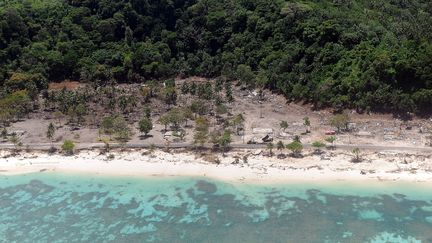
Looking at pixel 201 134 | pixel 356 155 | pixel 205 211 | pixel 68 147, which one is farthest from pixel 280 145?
pixel 68 147

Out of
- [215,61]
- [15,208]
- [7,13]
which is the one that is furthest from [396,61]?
[7,13]

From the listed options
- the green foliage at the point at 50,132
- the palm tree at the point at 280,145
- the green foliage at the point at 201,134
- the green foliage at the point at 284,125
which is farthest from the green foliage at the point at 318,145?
the green foliage at the point at 50,132

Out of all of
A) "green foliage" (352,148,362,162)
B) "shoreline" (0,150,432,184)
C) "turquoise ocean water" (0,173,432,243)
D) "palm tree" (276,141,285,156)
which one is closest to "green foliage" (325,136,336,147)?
"shoreline" (0,150,432,184)

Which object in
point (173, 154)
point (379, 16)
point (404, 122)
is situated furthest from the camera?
point (379, 16)

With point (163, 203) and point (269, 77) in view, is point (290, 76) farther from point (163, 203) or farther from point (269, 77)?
point (163, 203)

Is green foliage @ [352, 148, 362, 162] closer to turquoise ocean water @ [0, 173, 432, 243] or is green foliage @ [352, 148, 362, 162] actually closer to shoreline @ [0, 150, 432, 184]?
shoreline @ [0, 150, 432, 184]

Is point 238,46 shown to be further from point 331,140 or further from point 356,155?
point 356,155
